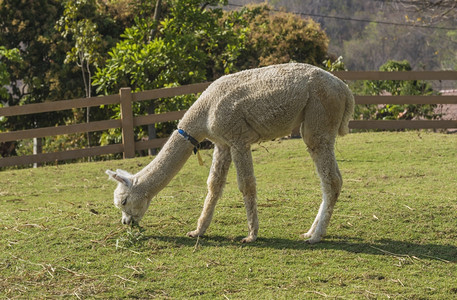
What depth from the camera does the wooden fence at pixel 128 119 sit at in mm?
11789

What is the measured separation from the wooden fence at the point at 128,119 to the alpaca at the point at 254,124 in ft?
20.6

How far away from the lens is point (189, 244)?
5.87 meters

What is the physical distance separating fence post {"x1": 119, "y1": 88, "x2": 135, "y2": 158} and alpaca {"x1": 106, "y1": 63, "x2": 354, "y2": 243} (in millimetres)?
6350

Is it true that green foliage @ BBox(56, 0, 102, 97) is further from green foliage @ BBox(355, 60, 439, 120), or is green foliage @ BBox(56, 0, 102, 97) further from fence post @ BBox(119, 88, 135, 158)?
green foliage @ BBox(355, 60, 439, 120)

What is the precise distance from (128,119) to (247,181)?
22.3 feet

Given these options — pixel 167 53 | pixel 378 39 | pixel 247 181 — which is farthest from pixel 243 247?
pixel 378 39

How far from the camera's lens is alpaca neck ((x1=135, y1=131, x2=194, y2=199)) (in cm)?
582

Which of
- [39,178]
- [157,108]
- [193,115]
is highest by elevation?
[193,115]

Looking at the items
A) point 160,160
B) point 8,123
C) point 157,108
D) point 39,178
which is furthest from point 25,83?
point 160,160

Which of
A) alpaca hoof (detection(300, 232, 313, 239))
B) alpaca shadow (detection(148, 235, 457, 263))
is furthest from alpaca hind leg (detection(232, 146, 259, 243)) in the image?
alpaca hoof (detection(300, 232, 313, 239))

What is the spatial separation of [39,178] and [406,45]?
5223 cm

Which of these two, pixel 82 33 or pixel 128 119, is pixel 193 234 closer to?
pixel 128 119

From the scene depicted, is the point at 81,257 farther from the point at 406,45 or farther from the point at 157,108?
the point at 406,45

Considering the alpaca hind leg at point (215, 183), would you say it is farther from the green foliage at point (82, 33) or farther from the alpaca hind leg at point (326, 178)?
the green foliage at point (82, 33)
